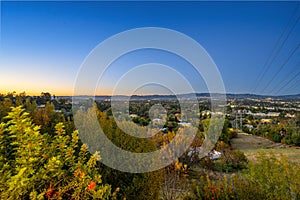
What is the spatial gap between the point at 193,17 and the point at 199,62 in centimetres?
735

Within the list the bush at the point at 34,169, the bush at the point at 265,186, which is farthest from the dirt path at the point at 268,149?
the bush at the point at 34,169

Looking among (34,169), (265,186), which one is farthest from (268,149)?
(34,169)

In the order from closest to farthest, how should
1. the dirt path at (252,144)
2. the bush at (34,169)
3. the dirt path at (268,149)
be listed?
the bush at (34,169) → the dirt path at (268,149) → the dirt path at (252,144)

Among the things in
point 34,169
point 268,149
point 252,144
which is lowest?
point 252,144

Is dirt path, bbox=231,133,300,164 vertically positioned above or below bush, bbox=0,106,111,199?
below

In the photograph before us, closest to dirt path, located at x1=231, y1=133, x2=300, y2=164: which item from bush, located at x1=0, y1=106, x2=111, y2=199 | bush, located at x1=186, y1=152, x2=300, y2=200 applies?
bush, located at x1=186, y1=152, x2=300, y2=200

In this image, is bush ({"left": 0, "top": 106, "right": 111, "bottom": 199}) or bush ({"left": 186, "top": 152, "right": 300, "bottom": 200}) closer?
bush ({"left": 0, "top": 106, "right": 111, "bottom": 199})

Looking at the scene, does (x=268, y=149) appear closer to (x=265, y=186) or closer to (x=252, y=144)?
(x=252, y=144)

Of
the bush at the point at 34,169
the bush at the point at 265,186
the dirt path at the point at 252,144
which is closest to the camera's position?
the bush at the point at 34,169

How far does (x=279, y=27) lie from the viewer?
24781mm

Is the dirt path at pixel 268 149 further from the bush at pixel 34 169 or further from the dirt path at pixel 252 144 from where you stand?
the bush at pixel 34 169

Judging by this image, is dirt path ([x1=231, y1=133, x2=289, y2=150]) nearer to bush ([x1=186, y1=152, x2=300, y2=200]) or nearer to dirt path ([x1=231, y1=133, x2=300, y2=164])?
dirt path ([x1=231, y1=133, x2=300, y2=164])

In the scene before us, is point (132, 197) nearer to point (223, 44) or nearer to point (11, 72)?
point (11, 72)

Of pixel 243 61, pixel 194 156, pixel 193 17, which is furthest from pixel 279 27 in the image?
pixel 194 156
